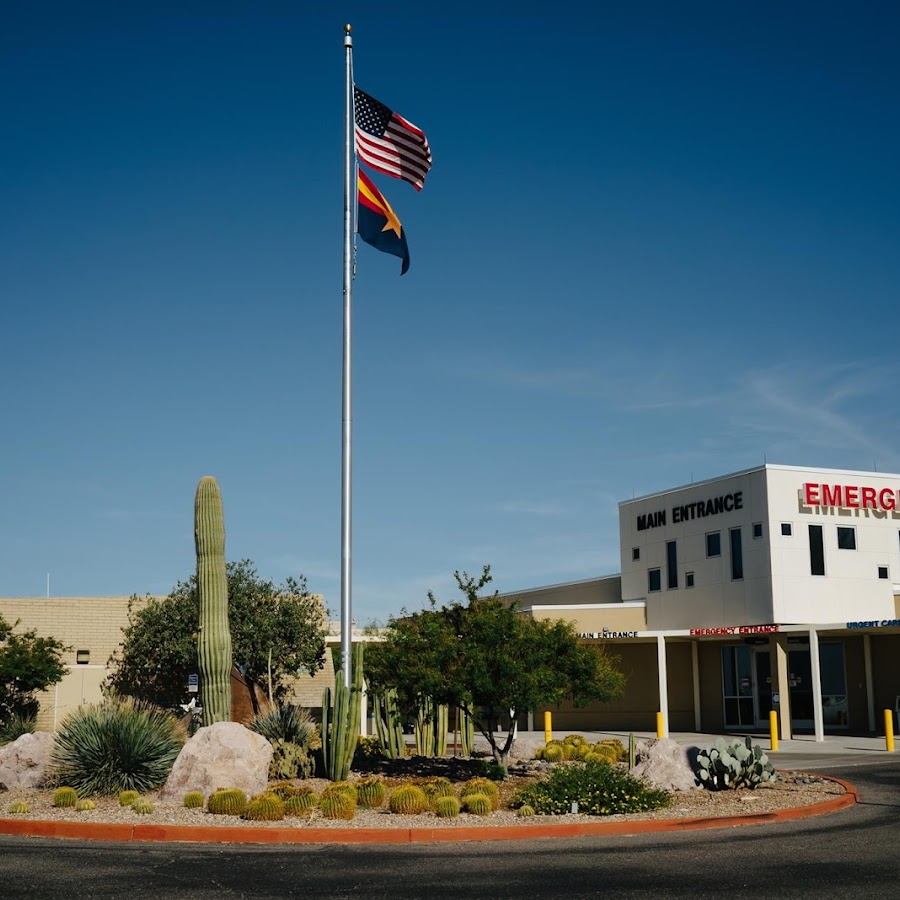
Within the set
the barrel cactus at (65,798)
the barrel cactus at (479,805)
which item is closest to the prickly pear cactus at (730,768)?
A: the barrel cactus at (479,805)

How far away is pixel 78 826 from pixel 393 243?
11.8m

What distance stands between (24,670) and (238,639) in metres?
7.16

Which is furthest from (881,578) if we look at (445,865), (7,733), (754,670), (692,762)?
(445,865)

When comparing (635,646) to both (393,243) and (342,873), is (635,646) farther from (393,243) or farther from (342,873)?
(342,873)

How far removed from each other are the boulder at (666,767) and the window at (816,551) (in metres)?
18.2

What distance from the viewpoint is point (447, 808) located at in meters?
15.1

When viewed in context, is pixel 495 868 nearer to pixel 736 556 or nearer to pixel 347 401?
pixel 347 401

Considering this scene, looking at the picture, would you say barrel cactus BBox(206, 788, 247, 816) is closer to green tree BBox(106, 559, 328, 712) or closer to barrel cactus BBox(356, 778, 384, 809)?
barrel cactus BBox(356, 778, 384, 809)

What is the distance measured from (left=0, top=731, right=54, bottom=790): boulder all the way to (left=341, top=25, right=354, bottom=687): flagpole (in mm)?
4959

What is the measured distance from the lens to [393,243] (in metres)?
21.8

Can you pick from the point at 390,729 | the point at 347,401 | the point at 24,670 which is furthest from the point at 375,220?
the point at 24,670

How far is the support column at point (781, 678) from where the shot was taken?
32.8 metres

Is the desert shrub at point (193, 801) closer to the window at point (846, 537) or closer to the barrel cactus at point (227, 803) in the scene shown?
the barrel cactus at point (227, 803)

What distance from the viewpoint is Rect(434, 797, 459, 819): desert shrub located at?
15078mm
